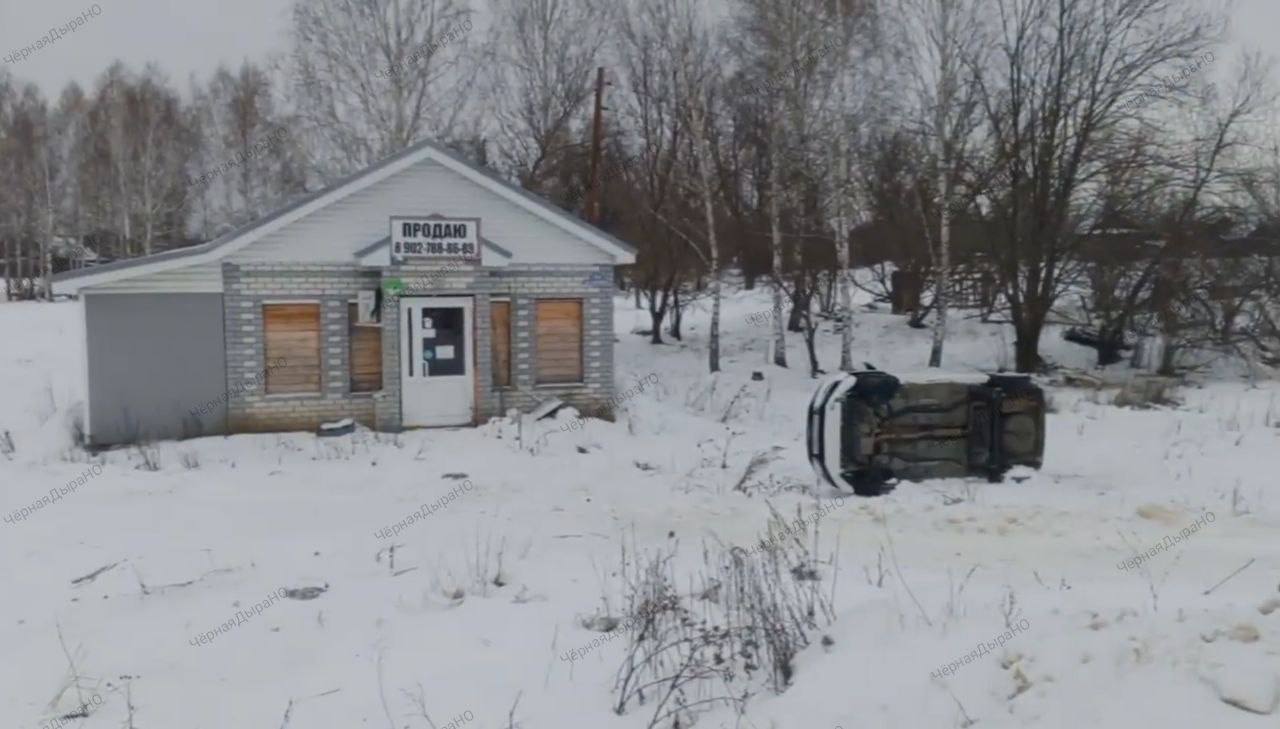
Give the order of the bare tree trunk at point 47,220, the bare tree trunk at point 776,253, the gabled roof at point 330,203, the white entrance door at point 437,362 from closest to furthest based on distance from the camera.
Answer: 1. the gabled roof at point 330,203
2. the white entrance door at point 437,362
3. the bare tree trunk at point 776,253
4. the bare tree trunk at point 47,220

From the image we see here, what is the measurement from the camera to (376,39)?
25.5 m

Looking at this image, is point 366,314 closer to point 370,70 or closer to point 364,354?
point 364,354

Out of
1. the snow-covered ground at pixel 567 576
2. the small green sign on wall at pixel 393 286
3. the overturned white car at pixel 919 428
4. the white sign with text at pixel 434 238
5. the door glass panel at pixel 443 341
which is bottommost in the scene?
the snow-covered ground at pixel 567 576

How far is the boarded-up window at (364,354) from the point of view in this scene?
577 inches

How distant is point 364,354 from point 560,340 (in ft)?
10.8

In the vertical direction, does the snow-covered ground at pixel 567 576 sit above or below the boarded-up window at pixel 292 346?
below

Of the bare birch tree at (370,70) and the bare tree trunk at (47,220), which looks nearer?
the bare birch tree at (370,70)

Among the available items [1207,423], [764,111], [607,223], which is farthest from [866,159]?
[1207,423]

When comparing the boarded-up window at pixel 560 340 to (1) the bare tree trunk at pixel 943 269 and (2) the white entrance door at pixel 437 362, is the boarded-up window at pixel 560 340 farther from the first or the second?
(1) the bare tree trunk at pixel 943 269

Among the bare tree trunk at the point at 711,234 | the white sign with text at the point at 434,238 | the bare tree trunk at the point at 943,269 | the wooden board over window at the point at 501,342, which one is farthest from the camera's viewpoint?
the bare tree trunk at the point at 711,234

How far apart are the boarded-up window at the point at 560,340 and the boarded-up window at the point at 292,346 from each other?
367cm

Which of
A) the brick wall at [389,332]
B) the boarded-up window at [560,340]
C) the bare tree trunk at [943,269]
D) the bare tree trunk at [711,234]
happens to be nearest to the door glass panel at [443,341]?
the brick wall at [389,332]

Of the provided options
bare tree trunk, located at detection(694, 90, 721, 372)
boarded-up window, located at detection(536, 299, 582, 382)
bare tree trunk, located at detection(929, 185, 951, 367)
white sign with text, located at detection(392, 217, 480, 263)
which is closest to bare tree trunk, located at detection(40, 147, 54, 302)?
bare tree trunk, located at detection(694, 90, 721, 372)

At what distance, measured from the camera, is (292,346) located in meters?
14.3
